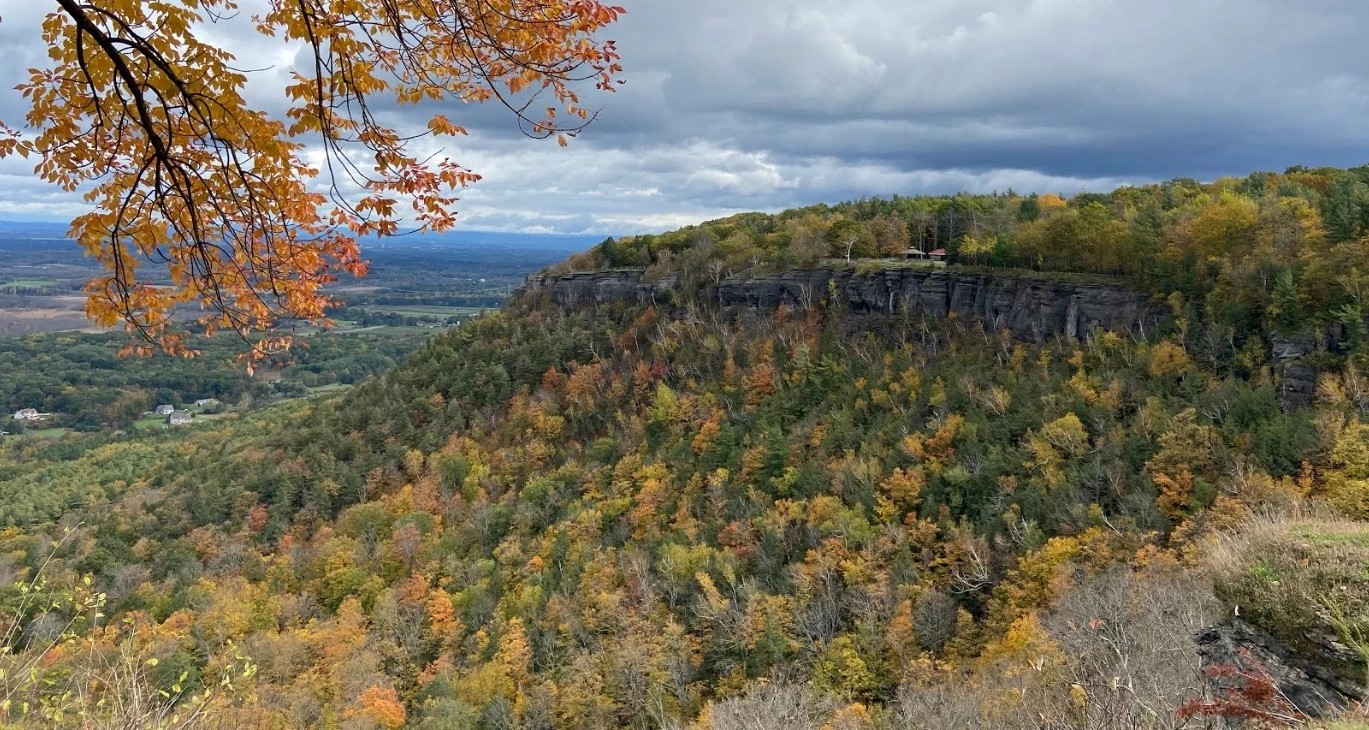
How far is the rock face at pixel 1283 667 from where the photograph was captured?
916 centimetres

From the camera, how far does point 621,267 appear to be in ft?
261

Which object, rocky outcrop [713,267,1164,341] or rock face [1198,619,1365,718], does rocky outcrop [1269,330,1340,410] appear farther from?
rock face [1198,619,1365,718]

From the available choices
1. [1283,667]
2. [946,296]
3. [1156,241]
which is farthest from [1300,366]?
[1283,667]

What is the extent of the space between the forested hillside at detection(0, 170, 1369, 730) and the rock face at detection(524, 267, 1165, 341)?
1.26 meters

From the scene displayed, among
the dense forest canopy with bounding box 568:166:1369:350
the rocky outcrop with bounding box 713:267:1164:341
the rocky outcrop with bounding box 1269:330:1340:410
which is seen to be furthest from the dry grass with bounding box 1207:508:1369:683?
the rocky outcrop with bounding box 713:267:1164:341

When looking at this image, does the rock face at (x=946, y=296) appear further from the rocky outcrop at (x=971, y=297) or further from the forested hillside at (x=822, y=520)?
the forested hillside at (x=822, y=520)

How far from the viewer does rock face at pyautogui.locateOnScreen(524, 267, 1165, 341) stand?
46.6 m

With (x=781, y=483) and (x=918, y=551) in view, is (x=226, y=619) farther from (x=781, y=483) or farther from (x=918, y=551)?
(x=918, y=551)

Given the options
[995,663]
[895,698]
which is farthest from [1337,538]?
[895,698]

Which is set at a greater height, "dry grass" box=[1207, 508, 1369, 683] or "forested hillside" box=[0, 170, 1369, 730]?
"dry grass" box=[1207, 508, 1369, 683]

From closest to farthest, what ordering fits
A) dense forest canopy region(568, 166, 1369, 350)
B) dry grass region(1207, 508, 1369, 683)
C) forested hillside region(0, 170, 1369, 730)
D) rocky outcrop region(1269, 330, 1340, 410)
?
dry grass region(1207, 508, 1369, 683), forested hillside region(0, 170, 1369, 730), rocky outcrop region(1269, 330, 1340, 410), dense forest canopy region(568, 166, 1369, 350)

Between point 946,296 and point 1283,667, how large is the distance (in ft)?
158

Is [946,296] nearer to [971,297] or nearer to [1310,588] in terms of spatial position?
[971,297]

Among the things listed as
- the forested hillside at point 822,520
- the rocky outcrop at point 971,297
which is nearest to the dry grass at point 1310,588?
the forested hillside at point 822,520
